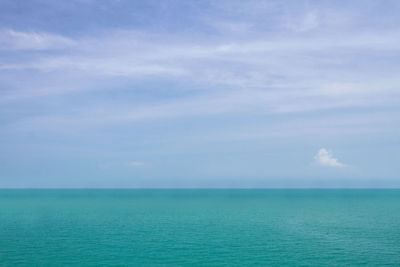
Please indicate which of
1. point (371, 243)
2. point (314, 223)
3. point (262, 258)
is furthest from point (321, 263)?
point (314, 223)

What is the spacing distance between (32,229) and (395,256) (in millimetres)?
61261

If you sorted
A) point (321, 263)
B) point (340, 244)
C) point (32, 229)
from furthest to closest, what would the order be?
point (32, 229), point (340, 244), point (321, 263)

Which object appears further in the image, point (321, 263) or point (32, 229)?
point (32, 229)

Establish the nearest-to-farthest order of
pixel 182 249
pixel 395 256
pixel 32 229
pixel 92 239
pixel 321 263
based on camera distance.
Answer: pixel 321 263
pixel 395 256
pixel 182 249
pixel 92 239
pixel 32 229

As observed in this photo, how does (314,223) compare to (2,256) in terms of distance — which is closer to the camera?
(2,256)

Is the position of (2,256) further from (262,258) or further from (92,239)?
(262,258)

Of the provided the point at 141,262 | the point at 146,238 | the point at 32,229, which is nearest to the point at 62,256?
the point at 141,262

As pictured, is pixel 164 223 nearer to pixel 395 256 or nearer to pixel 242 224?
pixel 242 224

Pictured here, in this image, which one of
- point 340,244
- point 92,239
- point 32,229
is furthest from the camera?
point 32,229

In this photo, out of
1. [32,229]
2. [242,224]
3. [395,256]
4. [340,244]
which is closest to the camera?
[395,256]

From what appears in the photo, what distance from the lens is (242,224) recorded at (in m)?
76.8

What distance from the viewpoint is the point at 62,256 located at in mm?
45906

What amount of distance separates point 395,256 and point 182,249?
28.3 m

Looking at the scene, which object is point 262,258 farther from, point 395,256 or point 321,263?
point 395,256
